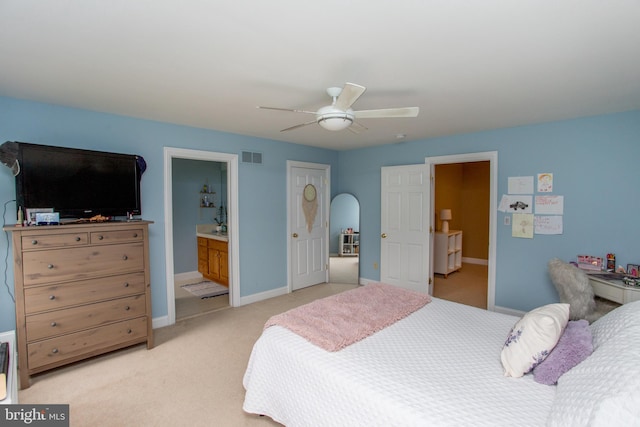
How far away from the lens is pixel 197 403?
92.0 inches

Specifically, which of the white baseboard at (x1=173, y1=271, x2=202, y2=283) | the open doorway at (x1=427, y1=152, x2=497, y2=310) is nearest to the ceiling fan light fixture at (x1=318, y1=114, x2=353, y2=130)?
the open doorway at (x1=427, y1=152, x2=497, y2=310)

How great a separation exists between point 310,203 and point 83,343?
3.43m

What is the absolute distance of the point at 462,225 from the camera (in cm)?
735

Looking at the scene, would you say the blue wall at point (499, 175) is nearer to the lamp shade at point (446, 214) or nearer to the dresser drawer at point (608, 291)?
the dresser drawer at point (608, 291)

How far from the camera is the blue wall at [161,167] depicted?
9.13 ft

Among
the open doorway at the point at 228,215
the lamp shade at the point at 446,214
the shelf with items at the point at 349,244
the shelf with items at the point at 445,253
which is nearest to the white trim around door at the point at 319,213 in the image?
the shelf with items at the point at 349,244

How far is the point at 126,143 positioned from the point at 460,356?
144 inches

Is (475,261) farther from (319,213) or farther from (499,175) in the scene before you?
(319,213)

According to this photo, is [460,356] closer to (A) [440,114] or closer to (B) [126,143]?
(A) [440,114]

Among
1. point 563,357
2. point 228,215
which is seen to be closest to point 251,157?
point 228,215

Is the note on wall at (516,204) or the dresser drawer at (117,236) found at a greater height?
the note on wall at (516,204)

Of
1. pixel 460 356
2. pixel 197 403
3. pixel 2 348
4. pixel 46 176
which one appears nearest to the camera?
pixel 2 348

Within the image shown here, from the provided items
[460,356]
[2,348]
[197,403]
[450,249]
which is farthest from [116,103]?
[450,249]

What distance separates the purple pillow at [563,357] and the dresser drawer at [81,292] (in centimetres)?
322
